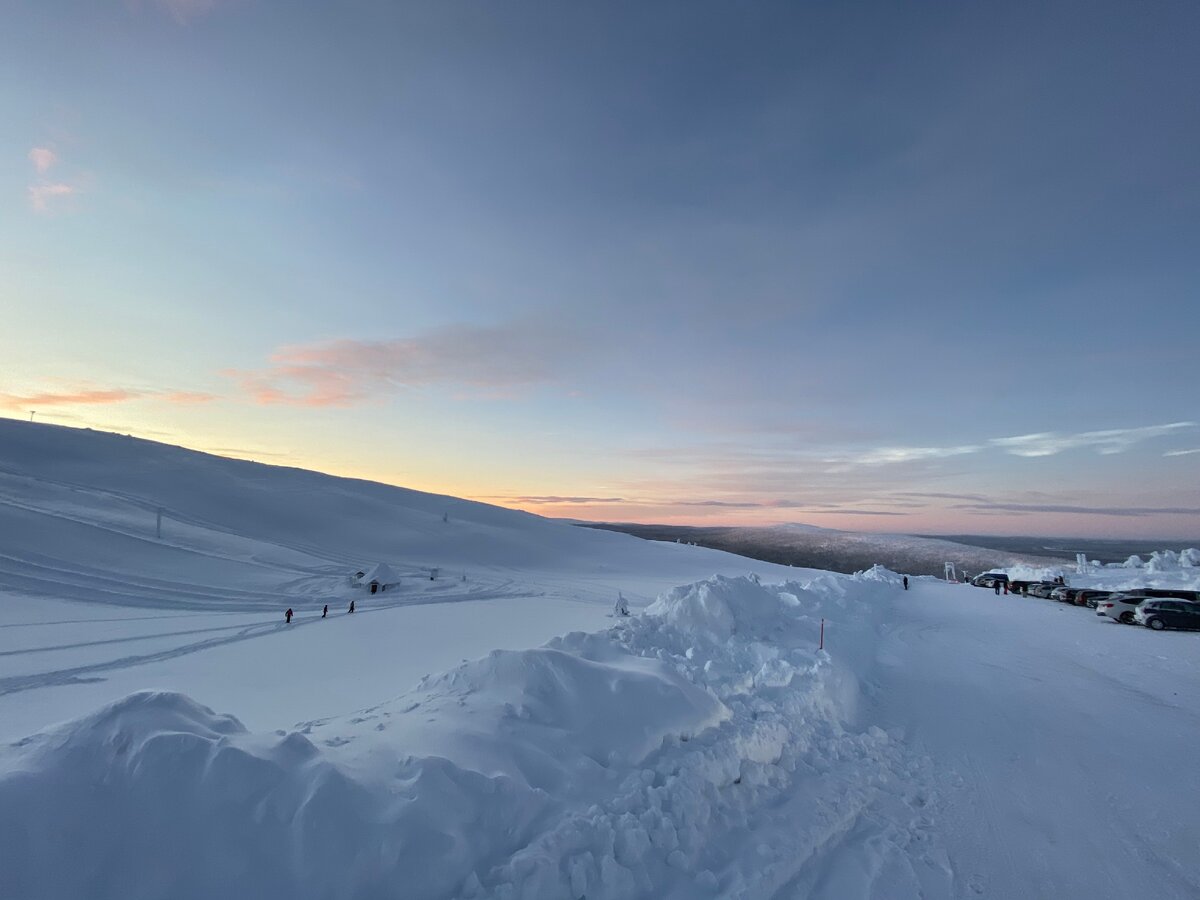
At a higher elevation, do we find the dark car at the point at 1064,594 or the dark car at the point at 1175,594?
the dark car at the point at 1175,594

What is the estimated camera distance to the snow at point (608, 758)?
3.64m

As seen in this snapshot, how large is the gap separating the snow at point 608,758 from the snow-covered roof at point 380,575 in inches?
327

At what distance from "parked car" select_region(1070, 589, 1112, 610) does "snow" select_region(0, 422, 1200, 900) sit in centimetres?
803

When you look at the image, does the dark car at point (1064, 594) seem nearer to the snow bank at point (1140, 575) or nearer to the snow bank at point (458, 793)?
the snow bank at point (1140, 575)

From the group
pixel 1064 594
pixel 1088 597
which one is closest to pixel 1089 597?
pixel 1088 597

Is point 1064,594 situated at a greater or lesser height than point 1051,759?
greater

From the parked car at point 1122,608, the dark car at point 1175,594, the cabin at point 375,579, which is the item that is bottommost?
the cabin at point 375,579

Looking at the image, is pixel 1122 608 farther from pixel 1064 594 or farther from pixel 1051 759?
pixel 1051 759

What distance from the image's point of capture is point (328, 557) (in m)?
34.2

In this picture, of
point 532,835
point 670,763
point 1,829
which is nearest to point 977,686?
point 670,763

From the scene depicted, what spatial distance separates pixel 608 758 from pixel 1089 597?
30527 mm

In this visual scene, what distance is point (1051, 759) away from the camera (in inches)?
292

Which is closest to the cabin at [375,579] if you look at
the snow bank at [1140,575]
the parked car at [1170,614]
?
the parked car at [1170,614]

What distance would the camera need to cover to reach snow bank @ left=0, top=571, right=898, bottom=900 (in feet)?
11.1
